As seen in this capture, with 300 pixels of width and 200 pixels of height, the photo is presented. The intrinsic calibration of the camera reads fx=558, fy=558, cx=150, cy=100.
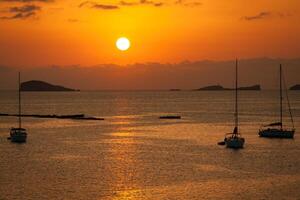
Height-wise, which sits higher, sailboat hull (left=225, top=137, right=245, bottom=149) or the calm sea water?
sailboat hull (left=225, top=137, right=245, bottom=149)

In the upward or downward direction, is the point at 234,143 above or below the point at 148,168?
above

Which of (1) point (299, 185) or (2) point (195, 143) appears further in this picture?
(2) point (195, 143)

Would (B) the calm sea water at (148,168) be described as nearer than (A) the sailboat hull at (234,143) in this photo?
Yes

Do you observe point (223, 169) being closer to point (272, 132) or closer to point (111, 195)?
point (111, 195)

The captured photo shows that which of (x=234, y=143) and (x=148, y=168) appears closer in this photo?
(x=148, y=168)

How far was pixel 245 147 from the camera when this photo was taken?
90875 mm

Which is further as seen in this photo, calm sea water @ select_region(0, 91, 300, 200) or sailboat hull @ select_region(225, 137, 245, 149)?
sailboat hull @ select_region(225, 137, 245, 149)

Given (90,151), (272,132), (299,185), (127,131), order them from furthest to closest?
(127,131) → (272,132) → (90,151) → (299,185)

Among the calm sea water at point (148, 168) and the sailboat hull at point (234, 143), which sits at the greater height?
the sailboat hull at point (234, 143)

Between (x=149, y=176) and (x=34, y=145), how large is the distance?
128ft

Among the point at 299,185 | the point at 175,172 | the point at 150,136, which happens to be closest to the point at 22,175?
the point at 175,172

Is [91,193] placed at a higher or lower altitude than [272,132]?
lower

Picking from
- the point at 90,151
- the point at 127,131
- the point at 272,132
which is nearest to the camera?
the point at 90,151

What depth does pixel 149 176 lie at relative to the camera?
61.7 meters
